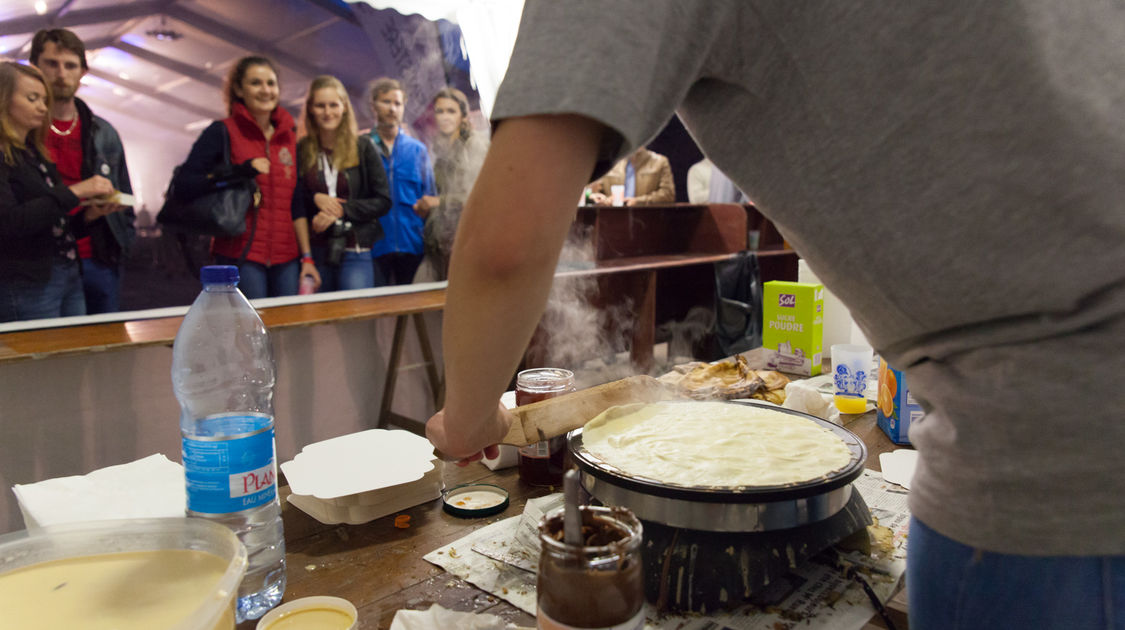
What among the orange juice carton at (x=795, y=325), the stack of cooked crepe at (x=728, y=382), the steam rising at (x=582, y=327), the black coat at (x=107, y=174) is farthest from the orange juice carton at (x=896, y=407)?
the black coat at (x=107, y=174)

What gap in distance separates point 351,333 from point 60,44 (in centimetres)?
196

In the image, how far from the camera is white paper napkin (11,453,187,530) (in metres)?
1.13

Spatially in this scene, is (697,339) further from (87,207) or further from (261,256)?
(87,207)

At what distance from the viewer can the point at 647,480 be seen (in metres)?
0.93

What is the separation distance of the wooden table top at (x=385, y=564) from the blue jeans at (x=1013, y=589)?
Result: 0.52 meters

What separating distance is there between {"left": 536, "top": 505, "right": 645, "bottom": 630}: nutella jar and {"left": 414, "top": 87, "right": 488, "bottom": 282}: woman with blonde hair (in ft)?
12.3

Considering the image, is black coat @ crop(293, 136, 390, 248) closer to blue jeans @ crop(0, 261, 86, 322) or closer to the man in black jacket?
the man in black jacket

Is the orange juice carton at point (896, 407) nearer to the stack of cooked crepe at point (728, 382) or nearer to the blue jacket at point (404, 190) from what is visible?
the stack of cooked crepe at point (728, 382)

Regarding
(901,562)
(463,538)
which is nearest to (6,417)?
(463,538)

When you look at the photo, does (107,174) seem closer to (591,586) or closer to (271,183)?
(271,183)

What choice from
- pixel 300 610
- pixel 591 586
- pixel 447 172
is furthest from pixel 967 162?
pixel 447 172

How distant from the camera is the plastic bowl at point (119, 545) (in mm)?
763

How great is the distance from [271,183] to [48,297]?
114cm

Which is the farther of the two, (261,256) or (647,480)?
(261,256)
